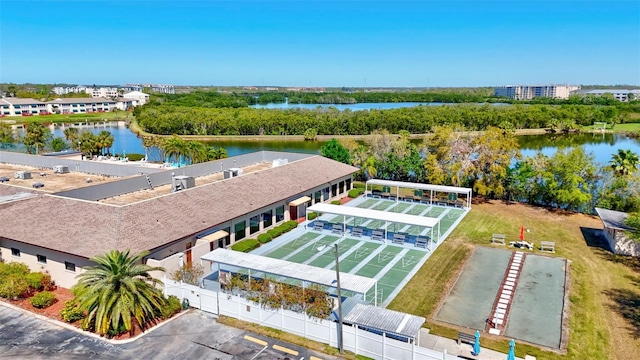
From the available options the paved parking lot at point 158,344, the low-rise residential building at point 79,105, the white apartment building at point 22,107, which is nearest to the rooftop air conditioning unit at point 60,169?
the paved parking lot at point 158,344

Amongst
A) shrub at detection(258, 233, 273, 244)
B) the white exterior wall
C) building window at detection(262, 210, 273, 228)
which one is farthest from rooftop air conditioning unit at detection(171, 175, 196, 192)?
the white exterior wall

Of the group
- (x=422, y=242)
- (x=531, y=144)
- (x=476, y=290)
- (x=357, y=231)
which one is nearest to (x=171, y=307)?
(x=476, y=290)

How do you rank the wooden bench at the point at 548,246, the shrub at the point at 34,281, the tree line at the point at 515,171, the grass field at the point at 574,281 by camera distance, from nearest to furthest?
the grass field at the point at 574,281 → the shrub at the point at 34,281 → the wooden bench at the point at 548,246 → the tree line at the point at 515,171

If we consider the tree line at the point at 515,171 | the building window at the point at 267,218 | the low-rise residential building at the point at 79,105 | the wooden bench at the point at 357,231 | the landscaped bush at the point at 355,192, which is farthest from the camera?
the low-rise residential building at the point at 79,105

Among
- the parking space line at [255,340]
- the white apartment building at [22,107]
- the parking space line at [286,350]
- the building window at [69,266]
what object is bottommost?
the parking space line at [286,350]

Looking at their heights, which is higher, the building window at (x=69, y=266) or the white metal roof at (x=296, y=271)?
the white metal roof at (x=296, y=271)

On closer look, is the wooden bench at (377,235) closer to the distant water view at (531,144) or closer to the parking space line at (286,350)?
the parking space line at (286,350)

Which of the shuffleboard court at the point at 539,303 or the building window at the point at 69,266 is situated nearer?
the shuffleboard court at the point at 539,303

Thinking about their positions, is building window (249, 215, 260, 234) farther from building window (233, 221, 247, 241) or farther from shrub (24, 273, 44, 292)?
shrub (24, 273, 44, 292)
